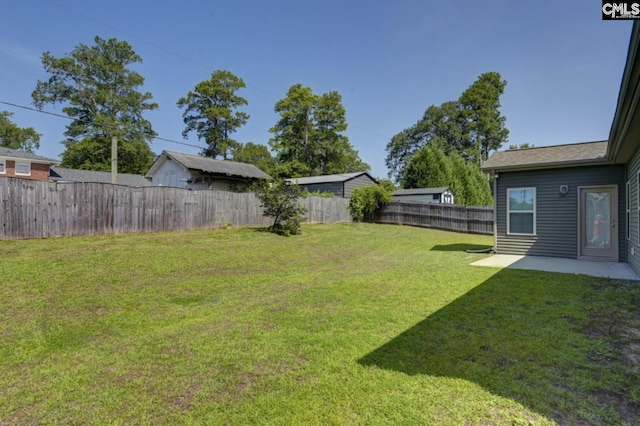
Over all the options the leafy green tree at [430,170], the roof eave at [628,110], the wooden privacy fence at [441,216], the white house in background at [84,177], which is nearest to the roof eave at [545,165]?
the roof eave at [628,110]

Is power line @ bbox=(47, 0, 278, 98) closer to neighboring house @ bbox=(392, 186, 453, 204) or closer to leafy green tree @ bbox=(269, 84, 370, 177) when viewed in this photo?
leafy green tree @ bbox=(269, 84, 370, 177)

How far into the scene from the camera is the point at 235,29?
13.8 meters

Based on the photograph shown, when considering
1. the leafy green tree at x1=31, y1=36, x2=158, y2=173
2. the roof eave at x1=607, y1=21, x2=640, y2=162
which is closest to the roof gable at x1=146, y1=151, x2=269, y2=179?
the leafy green tree at x1=31, y1=36, x2=158, y2=173

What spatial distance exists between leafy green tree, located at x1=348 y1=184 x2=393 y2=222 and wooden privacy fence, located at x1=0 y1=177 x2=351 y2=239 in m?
6.78

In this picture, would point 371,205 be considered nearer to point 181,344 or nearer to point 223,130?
point 181,344

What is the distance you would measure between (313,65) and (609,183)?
15.0m

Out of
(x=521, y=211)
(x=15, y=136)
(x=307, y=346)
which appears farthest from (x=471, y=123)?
(x=15, y=136)

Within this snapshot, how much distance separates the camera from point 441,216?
17609 mm

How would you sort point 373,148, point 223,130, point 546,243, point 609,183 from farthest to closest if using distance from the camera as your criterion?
point 373,148, point 223,130, point 546,243, point 609,183

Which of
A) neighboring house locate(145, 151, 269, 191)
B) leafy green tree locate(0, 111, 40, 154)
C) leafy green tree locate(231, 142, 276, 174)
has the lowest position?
neighboring house locate(145, 151, 269, 191)

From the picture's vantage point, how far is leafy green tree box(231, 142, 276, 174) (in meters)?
34.9

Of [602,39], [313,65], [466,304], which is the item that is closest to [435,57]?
[313,65]

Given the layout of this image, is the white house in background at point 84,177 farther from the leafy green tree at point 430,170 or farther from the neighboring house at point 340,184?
the leafy green tree at point 430,170

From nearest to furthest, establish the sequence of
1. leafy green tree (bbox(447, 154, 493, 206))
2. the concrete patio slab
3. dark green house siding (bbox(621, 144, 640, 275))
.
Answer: dark green house siding (bbox(621, 144, 640, 275)) → the concrete patio slab → leafy green tree (bbox(447, 154, 493, 206))
